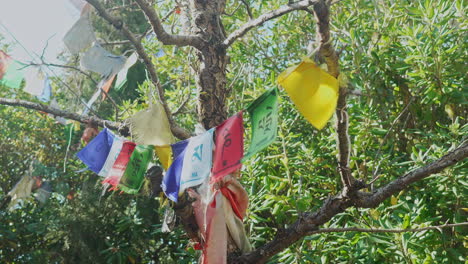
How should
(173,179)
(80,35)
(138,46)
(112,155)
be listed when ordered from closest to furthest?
(173,179) → (138,46) → (112,155) → (80,35)

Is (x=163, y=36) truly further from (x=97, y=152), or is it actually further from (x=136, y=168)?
(x=97, y=152)

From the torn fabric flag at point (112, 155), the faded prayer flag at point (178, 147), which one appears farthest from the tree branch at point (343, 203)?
the torn fabric flag at point (112, 155)

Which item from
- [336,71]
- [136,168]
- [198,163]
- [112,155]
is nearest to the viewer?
[336,71]

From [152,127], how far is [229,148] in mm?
790

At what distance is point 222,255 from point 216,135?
65 centimetres

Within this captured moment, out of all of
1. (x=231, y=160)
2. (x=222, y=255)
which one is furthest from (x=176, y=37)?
(x=222, y=255)

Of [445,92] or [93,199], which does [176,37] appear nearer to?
[445,92]

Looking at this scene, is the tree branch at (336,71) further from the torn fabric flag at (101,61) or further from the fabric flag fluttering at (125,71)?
the torn fabric flag at (101,61)

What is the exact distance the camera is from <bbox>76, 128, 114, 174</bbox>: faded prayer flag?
11.0 feet

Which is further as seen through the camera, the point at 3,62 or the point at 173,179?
the point at 3,62

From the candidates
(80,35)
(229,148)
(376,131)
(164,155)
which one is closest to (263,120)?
(229,148)

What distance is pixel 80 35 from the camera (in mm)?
3445

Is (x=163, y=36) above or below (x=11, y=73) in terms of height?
below

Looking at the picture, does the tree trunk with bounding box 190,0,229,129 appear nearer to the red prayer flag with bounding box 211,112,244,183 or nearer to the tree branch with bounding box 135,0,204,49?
the tree branch with bounding box 135,0,204,49
